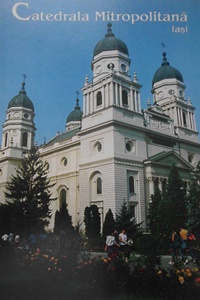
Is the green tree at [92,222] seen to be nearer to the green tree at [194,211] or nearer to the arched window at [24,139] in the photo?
the green tree at [194,211]

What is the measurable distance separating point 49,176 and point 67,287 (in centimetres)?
3107

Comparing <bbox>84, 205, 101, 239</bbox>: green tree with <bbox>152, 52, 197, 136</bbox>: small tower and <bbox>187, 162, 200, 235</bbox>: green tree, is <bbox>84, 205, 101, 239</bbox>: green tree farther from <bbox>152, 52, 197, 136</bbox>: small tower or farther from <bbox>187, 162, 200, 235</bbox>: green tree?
<bbox>152, 52, 197, 136</bbox>: small tower

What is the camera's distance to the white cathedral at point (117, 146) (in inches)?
1124

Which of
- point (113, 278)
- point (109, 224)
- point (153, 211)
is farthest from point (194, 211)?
point (113, 278)

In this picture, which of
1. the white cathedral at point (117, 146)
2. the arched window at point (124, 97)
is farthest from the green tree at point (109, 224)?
the arched window at point (124, 97)

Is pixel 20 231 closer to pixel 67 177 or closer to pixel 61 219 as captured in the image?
pixel 61 219

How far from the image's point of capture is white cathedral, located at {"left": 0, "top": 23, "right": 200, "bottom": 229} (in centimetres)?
2855

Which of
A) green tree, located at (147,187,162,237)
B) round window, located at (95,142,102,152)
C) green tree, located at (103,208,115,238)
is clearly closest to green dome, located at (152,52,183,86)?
round window, located at (95,142,102,152)

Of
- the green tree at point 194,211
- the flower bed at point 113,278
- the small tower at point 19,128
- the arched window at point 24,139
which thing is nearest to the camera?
the flower bed at point 113,278

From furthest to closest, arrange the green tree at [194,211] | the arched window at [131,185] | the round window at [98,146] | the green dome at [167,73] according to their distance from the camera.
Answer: the green dome at [167,73]
the round window at [98,146]
the arched window at [131,185]
the green tree at [194,211]

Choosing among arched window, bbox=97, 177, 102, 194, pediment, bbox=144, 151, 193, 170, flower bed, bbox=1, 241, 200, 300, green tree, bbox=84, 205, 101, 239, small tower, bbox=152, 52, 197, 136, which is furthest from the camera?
small tower, bbox=152, 52, 197, 136

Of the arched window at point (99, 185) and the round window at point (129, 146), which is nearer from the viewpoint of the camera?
the arched window at point (99, 185)

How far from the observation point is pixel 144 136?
31.8m

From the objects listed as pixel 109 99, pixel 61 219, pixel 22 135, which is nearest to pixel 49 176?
pixel 22 135
